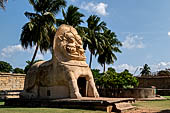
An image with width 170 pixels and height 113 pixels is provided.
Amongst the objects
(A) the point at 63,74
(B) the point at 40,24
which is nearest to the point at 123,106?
(A) the point at 63,74

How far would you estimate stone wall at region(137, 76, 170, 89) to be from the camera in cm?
2937

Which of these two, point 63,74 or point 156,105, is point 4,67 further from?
point 156,105

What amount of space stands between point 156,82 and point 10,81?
62.8 feet

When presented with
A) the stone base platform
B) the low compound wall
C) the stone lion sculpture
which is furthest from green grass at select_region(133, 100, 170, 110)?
the low compound wall

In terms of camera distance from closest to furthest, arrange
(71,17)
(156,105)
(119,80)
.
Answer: (156,105)
(119,80)
(71,17)

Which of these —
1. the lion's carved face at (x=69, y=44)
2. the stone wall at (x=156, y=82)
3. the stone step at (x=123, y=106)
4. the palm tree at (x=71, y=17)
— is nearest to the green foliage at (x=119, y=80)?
the lion's carved face at (x=69, y=44)

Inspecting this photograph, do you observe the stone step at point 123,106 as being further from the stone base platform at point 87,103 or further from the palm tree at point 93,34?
the palm tree at point 93,34

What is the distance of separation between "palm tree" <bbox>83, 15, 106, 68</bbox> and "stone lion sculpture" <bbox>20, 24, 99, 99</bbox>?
13412 mm

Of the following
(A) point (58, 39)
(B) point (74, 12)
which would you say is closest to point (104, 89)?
(A) point (58, 39)

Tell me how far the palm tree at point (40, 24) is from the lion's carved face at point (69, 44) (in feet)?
28.0

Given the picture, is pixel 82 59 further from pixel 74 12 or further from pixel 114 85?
pixel 74 12

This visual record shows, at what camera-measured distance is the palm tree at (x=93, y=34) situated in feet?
89.1

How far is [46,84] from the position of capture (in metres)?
12.6

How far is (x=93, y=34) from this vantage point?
27.8 metres
